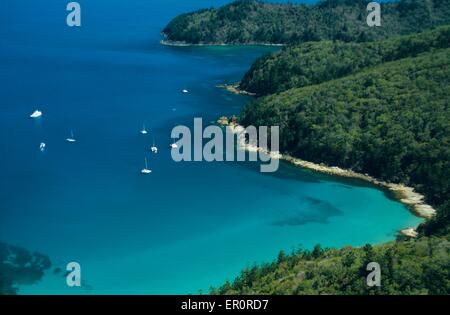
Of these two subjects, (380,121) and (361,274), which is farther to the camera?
(380,121)

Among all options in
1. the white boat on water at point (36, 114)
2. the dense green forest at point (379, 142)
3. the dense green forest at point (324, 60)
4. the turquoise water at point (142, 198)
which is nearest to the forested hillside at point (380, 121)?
the dense green forest at point (379, 142)

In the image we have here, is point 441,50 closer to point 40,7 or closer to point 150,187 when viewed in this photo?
point 150,187

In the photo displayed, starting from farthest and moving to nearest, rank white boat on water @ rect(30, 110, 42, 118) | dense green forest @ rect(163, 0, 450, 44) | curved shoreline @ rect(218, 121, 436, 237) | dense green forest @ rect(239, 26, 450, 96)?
dense green forest @ rect(163, 0, 450, 44) < dense green forest @ rect(239, 26, 450, 96) < white boat on water @ rect(30, 110, 42, 118) < curved shoreline @ rect(218, 121, 436, 237)

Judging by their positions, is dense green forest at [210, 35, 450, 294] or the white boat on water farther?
the white boat on water

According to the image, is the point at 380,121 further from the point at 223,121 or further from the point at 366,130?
the point at 223,121

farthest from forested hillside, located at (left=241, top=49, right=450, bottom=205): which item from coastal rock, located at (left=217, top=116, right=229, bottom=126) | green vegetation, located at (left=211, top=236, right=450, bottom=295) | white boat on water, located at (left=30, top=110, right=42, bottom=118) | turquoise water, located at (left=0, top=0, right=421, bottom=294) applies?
white boat on water, located at (left=30, top=110, right=42, bottom=118)

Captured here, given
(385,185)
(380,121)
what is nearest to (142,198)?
(385,185)

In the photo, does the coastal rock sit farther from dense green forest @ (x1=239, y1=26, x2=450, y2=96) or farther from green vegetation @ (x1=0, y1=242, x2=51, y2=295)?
green vegetation @ (x1=0, y1=242, x2=51, y2=295)
